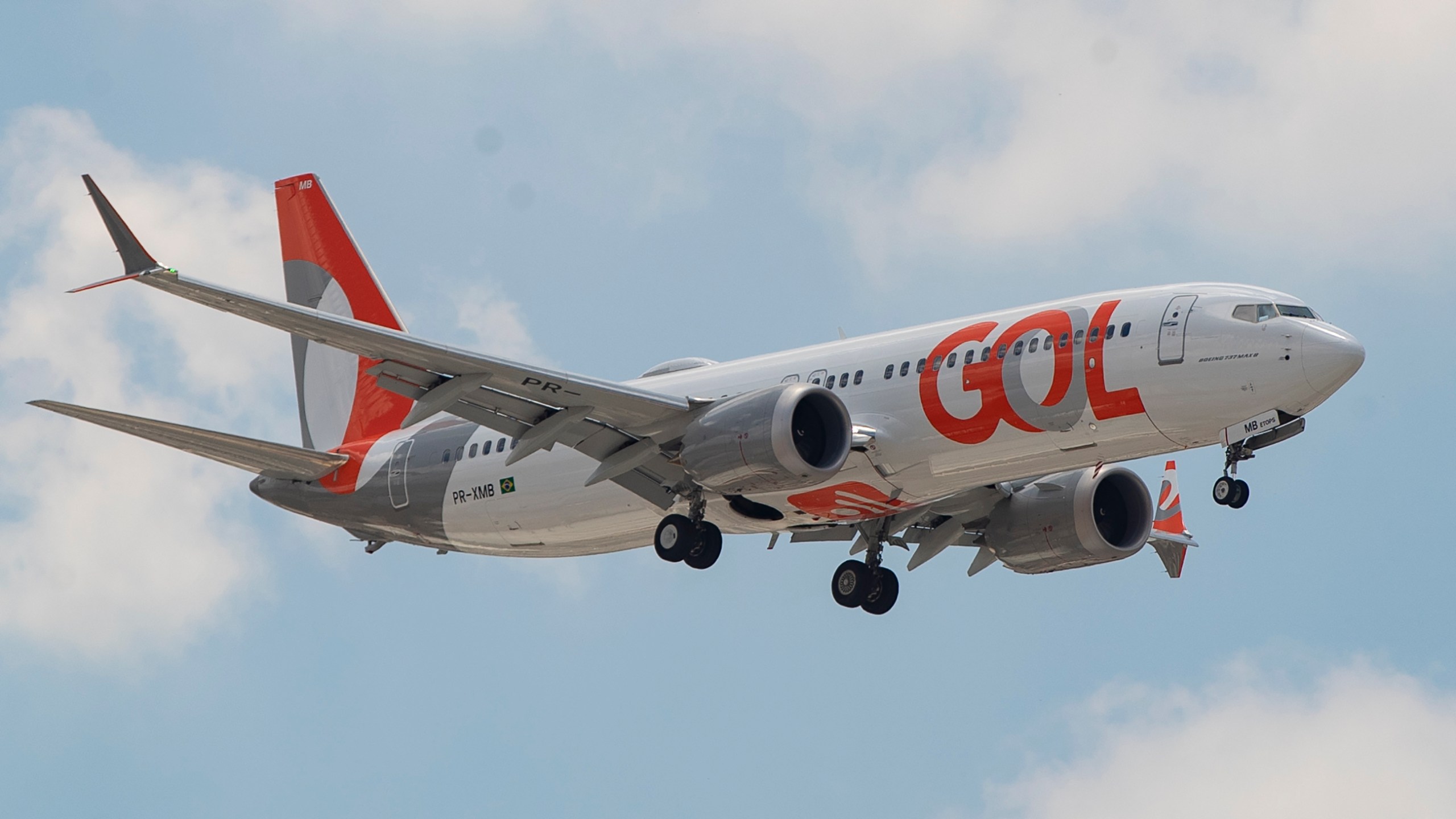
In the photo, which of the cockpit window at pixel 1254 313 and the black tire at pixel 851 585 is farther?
the black tire at pixel 851 585

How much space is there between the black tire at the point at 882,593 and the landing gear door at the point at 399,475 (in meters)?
10.3

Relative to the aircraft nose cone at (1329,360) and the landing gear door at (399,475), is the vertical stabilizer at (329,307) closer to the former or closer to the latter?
the landing gear door at (399,475)

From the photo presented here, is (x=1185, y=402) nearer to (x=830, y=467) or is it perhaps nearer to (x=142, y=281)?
(x=830, y=467)

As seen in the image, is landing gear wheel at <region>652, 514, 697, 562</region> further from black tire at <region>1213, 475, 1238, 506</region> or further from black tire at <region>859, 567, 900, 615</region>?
black tire at <region>1213, 475, 1238, 506</region>

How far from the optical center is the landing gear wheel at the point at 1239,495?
27984 mm

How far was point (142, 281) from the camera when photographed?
24812 millimetres

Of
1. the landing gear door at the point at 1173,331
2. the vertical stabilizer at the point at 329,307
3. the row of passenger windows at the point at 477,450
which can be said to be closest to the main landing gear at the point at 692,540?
the row of passenger windows at the point at 477,450

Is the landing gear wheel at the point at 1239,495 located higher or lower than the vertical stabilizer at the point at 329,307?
lower

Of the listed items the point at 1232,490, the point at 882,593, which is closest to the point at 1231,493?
the point at 1232,490

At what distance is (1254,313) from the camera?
28.2 metres

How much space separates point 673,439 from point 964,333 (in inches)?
228

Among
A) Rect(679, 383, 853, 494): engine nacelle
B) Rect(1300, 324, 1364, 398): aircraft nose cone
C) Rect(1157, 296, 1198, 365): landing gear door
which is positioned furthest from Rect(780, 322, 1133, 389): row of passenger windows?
Rect(1300, 324, 1364, 398): aircraft nose cone

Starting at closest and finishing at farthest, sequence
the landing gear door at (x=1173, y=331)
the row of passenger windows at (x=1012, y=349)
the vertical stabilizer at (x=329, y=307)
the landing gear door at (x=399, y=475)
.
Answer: the landing gear door at (x=1173, y=331) < the row of passenger windows at (x=1012, y=349) < the landing gear door at (x=399, y=475) < the vertical stabilizer at (x=329, y=307)

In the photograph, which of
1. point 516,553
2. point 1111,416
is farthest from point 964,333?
point 516,553
